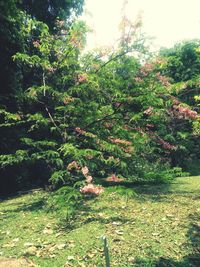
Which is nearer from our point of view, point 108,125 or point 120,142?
point 120,142

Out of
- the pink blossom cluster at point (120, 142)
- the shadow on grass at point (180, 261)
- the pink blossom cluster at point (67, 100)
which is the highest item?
the pink blossom cluster at point (67, 100)

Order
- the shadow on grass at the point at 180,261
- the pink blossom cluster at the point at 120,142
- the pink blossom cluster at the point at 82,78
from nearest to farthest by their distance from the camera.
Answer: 1. the shadow on grass at the point at 180,261
2. the pink blossom cluster at the point at 120,142
3. the pink blossom cluster at the point at 82,78

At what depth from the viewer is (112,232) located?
546cm

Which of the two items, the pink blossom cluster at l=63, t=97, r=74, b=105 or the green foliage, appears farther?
the pink blossom cluster at l=63, t=97, r=74, b=105

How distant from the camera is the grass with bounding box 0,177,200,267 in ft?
14.7

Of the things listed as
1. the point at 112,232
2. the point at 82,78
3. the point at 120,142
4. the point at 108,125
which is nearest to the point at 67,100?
the point at 82,78

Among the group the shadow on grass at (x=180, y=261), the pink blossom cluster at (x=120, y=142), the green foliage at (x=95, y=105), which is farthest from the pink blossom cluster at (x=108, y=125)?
the shadow on grass at (x=180, y=261)

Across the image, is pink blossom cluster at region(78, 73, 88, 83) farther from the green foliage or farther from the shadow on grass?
the shadow on grass

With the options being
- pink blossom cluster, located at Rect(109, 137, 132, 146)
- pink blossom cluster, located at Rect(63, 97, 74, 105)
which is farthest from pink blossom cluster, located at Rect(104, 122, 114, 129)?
pink blossom cluster, located at Rect(63, 97, 74, 105)

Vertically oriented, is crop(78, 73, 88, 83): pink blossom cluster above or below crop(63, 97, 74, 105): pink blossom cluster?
above

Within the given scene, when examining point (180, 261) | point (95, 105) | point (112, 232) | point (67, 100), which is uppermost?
point (67, 100)

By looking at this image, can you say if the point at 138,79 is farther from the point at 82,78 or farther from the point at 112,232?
the point at 112,232

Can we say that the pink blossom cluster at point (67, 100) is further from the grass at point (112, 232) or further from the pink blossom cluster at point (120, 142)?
the grass at point (112, 232)

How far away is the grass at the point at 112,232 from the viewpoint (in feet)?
14.7
